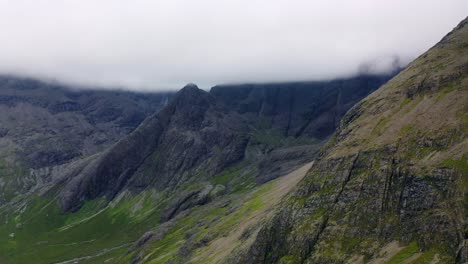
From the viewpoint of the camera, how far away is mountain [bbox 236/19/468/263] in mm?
121875

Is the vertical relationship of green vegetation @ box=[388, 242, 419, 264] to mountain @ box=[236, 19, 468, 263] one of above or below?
below

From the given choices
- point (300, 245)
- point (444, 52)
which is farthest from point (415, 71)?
point (300, 245)

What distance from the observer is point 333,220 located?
144 m

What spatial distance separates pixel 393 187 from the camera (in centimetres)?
13888

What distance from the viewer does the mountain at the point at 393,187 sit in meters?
122

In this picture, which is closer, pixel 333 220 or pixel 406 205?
pixel 406 205

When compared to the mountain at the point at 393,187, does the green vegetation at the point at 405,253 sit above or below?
below

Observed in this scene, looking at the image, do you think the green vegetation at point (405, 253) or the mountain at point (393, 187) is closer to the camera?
the green vegetation at point (405, 253)

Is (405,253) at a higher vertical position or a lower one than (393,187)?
lower

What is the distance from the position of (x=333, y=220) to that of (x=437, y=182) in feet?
114

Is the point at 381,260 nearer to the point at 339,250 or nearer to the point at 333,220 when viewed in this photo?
the point at 339,250

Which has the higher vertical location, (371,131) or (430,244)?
(371,131)

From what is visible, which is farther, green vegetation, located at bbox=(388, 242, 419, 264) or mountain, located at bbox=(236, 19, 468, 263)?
mountain, located at bbox=(236, 19, 468, 263)

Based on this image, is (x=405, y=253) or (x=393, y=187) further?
(x=393, y=187)
